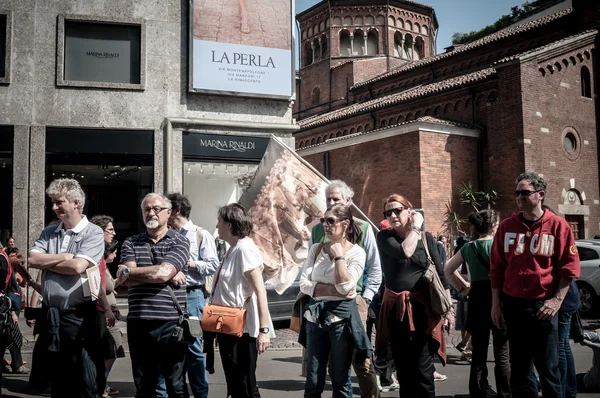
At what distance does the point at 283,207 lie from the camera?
823cm

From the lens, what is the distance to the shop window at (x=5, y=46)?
11688 millimetres

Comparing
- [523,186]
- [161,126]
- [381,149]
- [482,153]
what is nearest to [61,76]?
[161,126]

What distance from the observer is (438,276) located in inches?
181

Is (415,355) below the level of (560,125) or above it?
below

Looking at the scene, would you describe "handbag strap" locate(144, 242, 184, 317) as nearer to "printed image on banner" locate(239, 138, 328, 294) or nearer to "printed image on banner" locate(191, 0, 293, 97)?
"printed image on banner" locate(239, 138, 328, 294)

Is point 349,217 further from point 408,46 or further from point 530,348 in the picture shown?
point 408,46

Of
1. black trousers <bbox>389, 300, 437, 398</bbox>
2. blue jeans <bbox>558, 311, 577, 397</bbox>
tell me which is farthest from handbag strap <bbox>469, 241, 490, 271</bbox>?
black trousers <bbox>389, 300, 437, 398</bbox>

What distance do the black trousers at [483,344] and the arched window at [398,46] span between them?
41.8m

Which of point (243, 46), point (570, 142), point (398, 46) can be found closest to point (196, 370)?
point (243, 46)

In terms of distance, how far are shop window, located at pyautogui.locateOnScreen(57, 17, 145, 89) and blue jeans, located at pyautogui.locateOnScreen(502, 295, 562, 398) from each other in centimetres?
997

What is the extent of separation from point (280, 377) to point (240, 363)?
8.55 ft

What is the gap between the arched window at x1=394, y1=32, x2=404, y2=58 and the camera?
45.1m

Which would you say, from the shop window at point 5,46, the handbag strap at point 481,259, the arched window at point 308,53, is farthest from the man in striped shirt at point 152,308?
the arched window at point 308,53

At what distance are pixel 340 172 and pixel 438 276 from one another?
22.9 m
